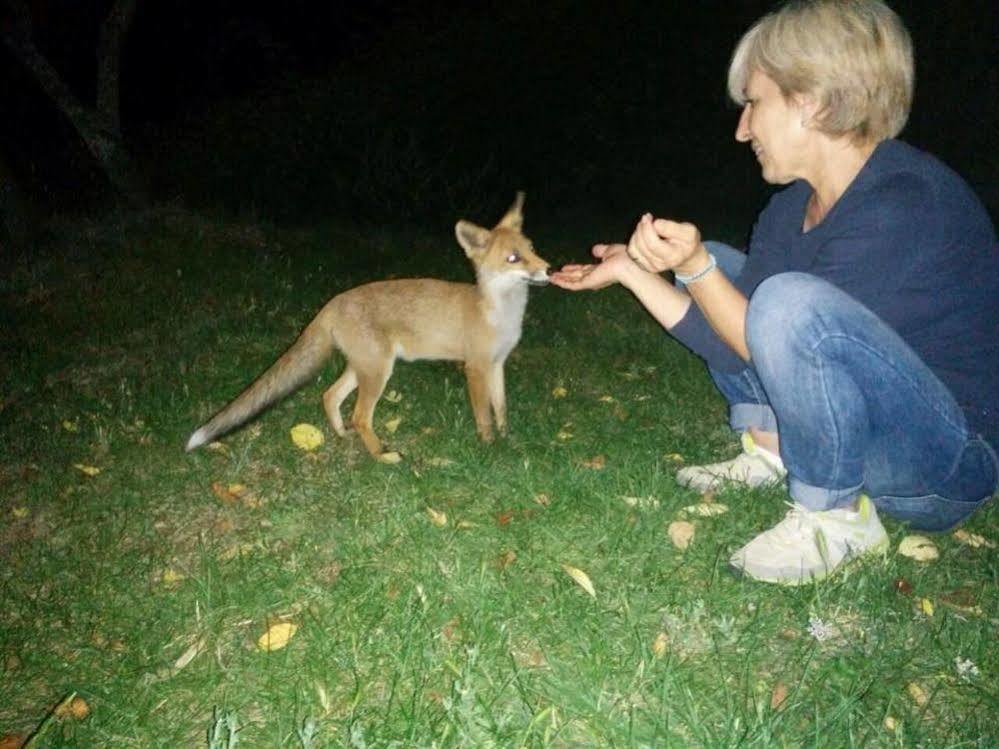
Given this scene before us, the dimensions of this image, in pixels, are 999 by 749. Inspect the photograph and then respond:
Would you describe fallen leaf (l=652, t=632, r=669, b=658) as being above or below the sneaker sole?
below

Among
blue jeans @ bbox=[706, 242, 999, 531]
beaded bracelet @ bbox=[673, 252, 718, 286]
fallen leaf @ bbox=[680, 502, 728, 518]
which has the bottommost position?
fallen leaf @ bbox=[680, 502, 728, 518]

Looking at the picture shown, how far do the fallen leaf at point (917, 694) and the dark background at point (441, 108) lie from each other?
27.0ft

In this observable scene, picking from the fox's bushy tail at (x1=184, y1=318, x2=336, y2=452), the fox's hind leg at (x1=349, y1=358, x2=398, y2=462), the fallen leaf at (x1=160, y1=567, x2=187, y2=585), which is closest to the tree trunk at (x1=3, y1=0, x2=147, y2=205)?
the fox's bushy tail at (x1=184, y1=318, x2=336, y2=452)

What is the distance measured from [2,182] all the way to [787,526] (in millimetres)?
7614

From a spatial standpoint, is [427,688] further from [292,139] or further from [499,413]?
[292,139]

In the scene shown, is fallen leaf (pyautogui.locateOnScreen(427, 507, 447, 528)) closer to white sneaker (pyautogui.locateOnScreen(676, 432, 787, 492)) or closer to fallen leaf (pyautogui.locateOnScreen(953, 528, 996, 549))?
white sneaker (pyautogui.locateOnScreen(676, 432, 787, 492))

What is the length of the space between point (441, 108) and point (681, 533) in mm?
11146

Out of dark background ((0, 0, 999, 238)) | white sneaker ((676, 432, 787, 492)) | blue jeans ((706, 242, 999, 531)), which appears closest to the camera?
blue jeans ((706, 242, 999, 531))

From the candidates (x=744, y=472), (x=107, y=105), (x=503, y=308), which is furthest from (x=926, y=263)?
(x=107, y=105)

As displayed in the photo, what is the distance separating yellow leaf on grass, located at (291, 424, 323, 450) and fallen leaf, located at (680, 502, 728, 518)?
6.58 ft

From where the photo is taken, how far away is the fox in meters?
4.33

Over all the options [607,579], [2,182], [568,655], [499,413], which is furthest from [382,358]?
[2,182]

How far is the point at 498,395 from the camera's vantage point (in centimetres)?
473

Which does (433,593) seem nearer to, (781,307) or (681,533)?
(681,533)
